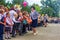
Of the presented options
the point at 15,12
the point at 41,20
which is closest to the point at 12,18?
the point at 15,12

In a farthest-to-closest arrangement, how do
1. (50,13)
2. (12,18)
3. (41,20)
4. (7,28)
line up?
(50,13), (41,20), (12,18), (7,28)

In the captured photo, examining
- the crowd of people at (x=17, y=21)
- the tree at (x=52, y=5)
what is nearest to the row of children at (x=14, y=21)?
the crowd of people at (x=17, y=21)

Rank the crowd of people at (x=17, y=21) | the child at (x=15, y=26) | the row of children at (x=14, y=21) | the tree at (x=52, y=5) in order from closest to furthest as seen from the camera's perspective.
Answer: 1. the row of children at (x=14, y=21)
2. the crowd of people at (x=17, y=21)
3. the child at (x=15, y=26)
4. the tree at (x=52, y=5)

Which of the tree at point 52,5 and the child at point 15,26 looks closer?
the child at point 15,26

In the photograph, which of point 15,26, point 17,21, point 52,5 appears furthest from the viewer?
point 52,5

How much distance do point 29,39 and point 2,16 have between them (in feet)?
9.18

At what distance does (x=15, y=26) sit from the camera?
1678cm

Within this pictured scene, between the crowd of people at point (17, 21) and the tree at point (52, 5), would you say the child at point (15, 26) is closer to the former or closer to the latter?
the crowd of people at point (17, 21)

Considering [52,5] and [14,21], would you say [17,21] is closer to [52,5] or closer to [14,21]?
[14,21]

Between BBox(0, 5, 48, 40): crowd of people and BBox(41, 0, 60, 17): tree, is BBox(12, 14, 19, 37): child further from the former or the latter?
BBox(41, 0, 60, 17): tree

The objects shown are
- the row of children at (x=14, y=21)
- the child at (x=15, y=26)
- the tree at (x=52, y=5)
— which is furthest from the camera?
the tree at (x=52, y=5)

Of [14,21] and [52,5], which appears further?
[52,5]

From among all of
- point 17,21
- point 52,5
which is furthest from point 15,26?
point 52,5

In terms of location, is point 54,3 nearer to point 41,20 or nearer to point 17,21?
point 41,20
